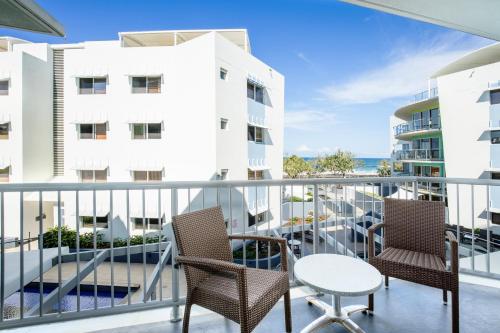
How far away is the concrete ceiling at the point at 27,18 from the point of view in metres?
2.20

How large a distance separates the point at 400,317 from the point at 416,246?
0.63 meters

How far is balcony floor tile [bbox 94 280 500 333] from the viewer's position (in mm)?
1989

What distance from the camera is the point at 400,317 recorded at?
214 cm

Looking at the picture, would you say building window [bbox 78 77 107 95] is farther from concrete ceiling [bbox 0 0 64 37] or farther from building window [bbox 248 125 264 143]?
concrete ceiling [bbox 0 0 64 37]

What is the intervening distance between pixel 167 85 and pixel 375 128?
4445 centimetres

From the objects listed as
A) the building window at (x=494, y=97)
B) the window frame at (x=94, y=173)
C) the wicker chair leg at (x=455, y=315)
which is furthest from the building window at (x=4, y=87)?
the building window at (x=494, y=97)

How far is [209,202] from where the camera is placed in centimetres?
1051

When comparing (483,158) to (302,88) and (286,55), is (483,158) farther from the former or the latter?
(302,88)

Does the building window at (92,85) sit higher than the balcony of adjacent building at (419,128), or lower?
higher

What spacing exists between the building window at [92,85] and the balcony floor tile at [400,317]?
1303 cm

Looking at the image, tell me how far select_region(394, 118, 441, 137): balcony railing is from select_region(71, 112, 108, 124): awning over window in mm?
20426

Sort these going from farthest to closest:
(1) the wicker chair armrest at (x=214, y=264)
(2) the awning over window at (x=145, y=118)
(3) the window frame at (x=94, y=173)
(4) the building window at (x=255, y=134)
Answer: (4) the building window at (x=255, y=134) < (3) the window frame at (x=94, y=173) < (2) the awning over window at (x=145, y=118) < (1) the wicker chair armrest at (x=214, y=264)

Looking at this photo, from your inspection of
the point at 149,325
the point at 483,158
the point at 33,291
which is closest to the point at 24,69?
the point at 33,291

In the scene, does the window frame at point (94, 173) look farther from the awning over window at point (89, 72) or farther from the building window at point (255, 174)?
the building window at point (255, 174)
